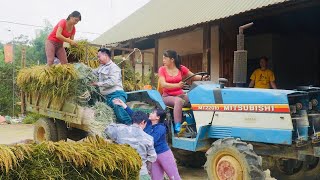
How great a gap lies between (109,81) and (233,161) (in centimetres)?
216

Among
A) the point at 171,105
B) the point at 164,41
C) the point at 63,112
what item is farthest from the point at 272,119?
the point at 164,41

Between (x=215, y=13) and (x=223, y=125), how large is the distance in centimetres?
550

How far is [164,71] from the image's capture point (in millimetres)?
6344

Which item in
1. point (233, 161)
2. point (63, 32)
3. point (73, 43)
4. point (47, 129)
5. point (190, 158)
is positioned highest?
point (63, 32)

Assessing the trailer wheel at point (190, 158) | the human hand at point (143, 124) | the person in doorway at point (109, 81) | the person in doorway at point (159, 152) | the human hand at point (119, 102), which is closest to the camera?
the human hand at point (143, 124)

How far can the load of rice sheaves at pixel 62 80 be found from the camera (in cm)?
584

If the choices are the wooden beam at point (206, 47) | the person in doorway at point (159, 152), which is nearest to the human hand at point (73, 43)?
the person in doorway at point (159, 152)

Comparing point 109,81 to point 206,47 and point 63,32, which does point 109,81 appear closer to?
point 63,32

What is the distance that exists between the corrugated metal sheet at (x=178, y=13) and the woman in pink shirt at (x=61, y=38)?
13.6 ft

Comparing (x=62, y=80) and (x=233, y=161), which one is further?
(x=62, y=80)

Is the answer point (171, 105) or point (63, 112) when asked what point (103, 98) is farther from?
point (171, 105)

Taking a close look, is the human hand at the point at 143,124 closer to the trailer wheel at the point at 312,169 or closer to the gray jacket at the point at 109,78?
the gray jacket at the point at 109,78

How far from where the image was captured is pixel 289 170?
5.79 meters

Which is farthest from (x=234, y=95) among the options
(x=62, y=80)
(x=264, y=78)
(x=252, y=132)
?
(x=264, y=78)
